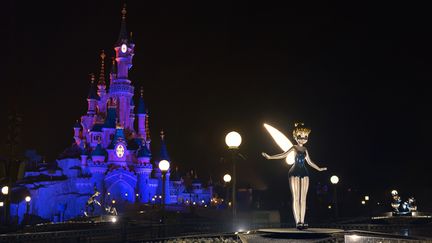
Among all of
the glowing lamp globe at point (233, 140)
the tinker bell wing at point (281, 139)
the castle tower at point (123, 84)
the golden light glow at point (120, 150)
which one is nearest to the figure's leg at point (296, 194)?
the tinker bell wing at point (281, 139)

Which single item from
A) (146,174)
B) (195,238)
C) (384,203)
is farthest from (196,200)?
(195,238)

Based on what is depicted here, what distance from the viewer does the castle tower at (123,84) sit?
7056cm

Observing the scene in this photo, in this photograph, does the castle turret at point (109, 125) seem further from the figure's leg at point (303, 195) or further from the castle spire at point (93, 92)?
the figure's leg at point (303, 195)

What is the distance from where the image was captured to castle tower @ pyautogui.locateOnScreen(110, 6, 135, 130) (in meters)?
70.6

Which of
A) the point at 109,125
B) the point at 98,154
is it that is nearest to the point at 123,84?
the point at 109,125

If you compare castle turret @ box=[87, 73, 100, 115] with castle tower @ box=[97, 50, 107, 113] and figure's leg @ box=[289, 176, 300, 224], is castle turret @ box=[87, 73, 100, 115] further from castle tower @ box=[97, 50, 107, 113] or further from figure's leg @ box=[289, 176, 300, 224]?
figure's leg @ box=[289, 176, 300, 224]

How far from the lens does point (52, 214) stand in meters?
59.4

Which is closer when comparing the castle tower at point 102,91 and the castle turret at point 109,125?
the castle turret at point 109,125

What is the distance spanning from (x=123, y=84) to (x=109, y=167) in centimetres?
1531

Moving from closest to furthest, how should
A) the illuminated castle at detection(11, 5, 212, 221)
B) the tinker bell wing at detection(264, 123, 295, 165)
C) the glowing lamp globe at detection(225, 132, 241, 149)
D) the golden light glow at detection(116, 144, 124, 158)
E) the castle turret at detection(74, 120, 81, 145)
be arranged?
the glowing lamp globe at detection(225, 132, 241, 149) → the tinker bell wing at detection(264, 123, 295, 165) → the illuminated castle at detection(11, 5, 212, 221) → the golden light glow at detection(116, 144, 124, 158) → the castle turret at detection(74, 120, 81, 145)

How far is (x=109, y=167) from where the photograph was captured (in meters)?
60.9

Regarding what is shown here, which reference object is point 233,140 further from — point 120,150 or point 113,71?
point 113,71

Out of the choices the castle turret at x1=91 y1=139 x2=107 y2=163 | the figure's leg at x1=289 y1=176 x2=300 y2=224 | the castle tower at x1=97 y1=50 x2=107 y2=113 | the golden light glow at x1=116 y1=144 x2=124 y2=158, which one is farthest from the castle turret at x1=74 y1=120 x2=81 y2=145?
the figure's leg at x1=289 y1=176 x2=300 y2=224

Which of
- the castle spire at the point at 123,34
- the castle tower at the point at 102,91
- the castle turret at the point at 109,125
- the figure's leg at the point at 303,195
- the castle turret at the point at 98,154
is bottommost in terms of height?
the figure's leg at the point at 303,195
